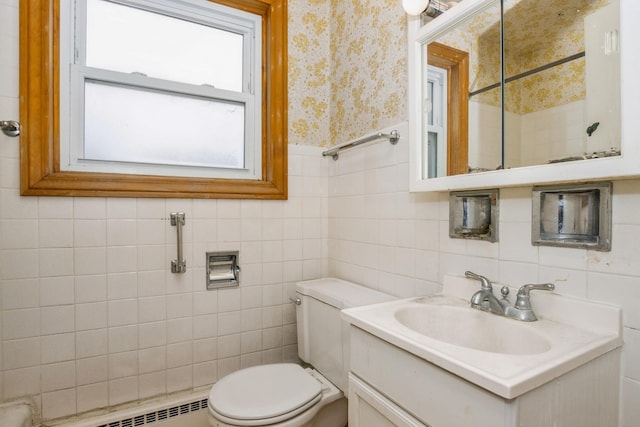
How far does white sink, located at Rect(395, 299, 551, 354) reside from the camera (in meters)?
0.84

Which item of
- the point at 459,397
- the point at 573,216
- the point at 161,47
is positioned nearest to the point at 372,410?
the point at 459,397

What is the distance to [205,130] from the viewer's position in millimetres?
1685

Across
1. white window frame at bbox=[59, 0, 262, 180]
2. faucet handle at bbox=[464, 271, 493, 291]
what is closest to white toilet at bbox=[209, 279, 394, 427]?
faucet handle at bbox=[464, 271, 493, 291]

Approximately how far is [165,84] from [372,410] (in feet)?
5.27

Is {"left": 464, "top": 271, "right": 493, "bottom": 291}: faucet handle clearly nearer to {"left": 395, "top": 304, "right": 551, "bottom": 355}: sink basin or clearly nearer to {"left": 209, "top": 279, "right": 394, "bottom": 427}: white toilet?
{"left": 395, "top": 304, "right": 551, "bottom": 355}: sink basin

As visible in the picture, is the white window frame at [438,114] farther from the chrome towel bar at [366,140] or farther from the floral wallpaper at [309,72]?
the floral wallpaper at [309,72]

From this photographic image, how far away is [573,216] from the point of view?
84cm

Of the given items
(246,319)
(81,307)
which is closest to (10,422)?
(81,307)

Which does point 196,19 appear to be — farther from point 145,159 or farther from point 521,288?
point 521,288

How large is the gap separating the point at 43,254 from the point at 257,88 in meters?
1.22

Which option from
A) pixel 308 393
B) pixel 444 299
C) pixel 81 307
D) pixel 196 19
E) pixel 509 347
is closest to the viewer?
pixel 509 347

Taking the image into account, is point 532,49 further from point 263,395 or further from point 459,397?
point 263,395

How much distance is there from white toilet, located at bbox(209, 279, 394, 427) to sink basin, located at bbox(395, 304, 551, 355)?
31cm

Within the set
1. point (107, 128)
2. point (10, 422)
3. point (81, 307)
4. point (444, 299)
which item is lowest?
point (10, 422)
